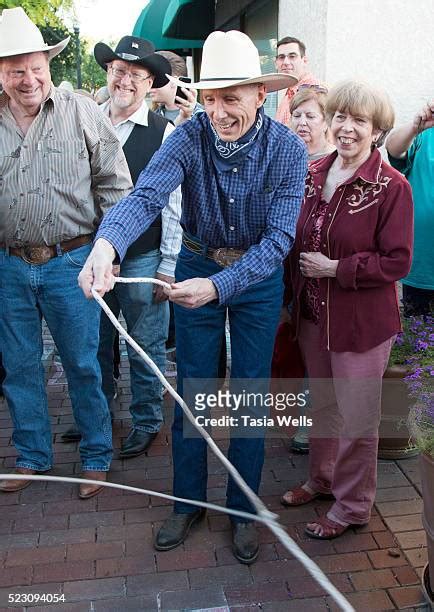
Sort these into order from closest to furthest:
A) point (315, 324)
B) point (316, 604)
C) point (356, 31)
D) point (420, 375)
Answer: point (316, 604) < point (420, 375) < point (315, 324) < point (356, 31)

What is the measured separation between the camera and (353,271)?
2.89 m

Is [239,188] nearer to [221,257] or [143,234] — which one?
[221,257]

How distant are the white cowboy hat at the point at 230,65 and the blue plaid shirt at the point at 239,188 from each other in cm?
20

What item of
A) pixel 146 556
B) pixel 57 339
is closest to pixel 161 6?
pixel 57 339

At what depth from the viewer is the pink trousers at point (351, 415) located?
119 inches

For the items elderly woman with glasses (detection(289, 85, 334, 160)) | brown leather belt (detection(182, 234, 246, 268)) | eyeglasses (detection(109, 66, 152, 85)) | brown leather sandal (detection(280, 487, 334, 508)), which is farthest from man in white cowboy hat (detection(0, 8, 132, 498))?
elderly woman with glasses (detection(289, 85, 334, 160))

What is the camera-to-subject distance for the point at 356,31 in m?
5.77

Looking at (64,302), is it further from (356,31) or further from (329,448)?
(356,31)

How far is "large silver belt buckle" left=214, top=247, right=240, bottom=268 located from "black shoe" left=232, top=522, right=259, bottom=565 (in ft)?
3.85

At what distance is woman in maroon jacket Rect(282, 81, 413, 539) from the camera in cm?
288

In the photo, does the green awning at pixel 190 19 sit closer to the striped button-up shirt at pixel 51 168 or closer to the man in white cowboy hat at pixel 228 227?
the striped button-up shirt at pixel 51 168

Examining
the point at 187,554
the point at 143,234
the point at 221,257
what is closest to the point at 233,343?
the point at 221,257

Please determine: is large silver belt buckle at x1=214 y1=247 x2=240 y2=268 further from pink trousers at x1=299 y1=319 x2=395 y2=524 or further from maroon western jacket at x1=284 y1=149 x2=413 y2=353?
pink trousers at x1=299 y1=319 x2=395 y2=524

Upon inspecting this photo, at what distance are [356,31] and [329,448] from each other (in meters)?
3.86
